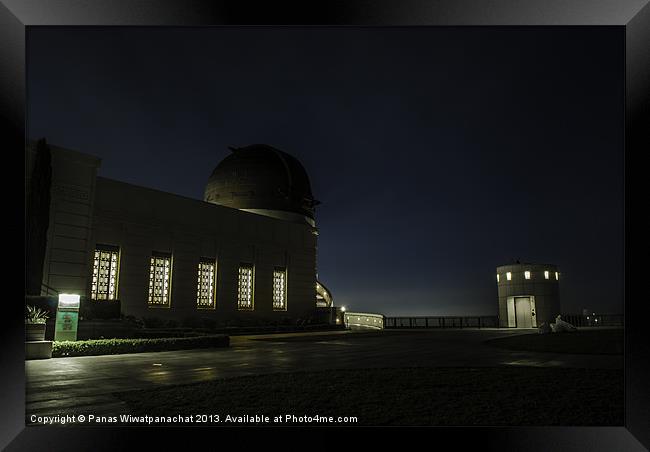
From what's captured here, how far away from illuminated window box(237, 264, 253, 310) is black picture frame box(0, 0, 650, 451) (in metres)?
23.3

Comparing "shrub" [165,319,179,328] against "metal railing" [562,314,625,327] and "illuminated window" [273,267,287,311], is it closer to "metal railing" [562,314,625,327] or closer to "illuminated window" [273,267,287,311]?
"illuminated window" [273,267,287,311]

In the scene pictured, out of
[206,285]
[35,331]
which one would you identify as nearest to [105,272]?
[206,285]

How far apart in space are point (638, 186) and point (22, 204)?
6592 mm

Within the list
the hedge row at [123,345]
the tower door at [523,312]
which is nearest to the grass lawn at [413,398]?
the hedge row at [123,345]

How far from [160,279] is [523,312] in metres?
23.7

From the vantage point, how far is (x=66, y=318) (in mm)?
12906

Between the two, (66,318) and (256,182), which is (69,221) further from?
(256,182)

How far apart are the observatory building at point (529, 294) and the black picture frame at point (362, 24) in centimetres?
2789

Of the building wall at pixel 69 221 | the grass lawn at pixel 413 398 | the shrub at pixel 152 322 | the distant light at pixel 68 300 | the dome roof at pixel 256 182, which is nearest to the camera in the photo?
the grass lawn at pixel 413 398

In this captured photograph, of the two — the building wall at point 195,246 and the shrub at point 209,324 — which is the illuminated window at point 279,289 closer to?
the building wall at point 195,246

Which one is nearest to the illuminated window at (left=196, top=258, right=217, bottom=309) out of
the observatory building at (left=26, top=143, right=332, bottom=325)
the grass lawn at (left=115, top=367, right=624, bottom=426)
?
the observatory building at (left=26, top=143, right=332, bottom=325)

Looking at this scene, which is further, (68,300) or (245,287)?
(245,287)

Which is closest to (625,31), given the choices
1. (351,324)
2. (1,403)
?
(1,403)

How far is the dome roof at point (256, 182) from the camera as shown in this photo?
1294 inches
